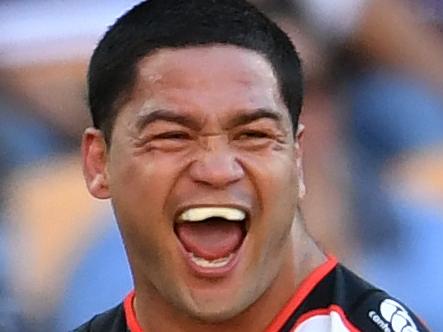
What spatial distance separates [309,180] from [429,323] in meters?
0.46

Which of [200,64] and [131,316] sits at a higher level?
[200,64]

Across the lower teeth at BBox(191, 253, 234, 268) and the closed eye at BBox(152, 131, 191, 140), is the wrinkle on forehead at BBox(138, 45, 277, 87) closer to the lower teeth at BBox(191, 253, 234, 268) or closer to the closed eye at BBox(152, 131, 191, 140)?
the closed eye at BBox(152, 131, 191, 140)

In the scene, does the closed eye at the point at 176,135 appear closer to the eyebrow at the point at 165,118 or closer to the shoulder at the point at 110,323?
the eyebrow at the point at 165,118

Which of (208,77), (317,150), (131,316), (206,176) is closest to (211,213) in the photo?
(206,176)

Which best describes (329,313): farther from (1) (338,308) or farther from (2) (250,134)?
(2) (250,134)

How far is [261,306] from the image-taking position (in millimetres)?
1770

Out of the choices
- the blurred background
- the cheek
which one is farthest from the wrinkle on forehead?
the blurred background

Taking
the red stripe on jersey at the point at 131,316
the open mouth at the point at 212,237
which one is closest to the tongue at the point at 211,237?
the open mouth at the point at 212,237

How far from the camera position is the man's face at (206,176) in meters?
1.62

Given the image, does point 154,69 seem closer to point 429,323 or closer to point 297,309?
point 297,309

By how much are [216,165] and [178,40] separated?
0.19 meters

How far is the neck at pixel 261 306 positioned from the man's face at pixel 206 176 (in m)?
0.05

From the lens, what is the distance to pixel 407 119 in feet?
10.3

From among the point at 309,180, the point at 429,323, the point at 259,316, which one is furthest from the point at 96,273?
the point at 259,316
